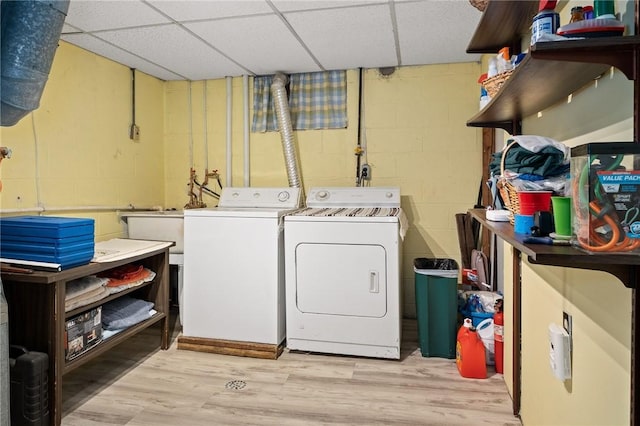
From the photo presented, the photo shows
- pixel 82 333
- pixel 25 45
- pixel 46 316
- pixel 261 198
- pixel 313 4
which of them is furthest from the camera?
pixel 261 198

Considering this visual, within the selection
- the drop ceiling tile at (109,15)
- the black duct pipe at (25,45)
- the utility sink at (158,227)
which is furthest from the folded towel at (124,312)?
the drop ceiling tile at (109,15)

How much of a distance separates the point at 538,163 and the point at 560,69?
0.26 metres

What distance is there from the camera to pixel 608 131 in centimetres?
107

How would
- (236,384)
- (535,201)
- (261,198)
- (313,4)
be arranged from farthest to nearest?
(261,198) < (236,384) < (313,4) < (535,201)

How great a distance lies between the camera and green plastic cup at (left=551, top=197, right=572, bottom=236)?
3.09 ft

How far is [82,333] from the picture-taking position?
2189mm

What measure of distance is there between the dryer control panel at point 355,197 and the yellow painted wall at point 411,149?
33 centimetres

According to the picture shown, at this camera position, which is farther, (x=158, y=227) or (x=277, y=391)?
(x=158, y=227)

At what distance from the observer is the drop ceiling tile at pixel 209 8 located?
2256mm

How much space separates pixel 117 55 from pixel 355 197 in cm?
217

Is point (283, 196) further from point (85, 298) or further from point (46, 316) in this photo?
point (46, 316)

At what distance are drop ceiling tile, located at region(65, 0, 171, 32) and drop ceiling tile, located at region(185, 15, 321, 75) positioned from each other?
25 cm

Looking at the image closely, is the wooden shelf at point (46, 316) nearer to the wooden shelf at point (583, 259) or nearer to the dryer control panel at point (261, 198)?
the dryer control panel at point (261, 198)

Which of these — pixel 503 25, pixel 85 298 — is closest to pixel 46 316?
pixel 85 298
